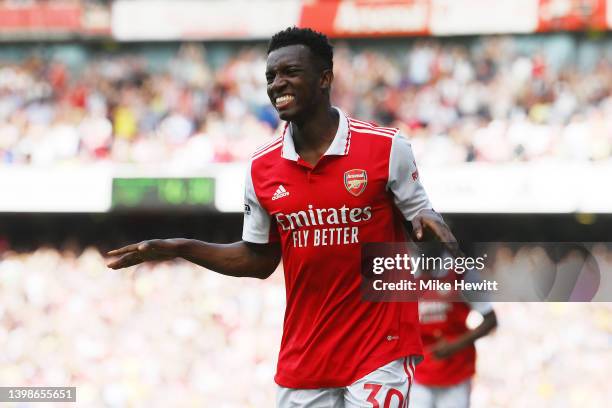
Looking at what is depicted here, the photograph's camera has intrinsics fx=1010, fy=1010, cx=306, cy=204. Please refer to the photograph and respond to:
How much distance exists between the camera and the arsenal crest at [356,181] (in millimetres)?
3852

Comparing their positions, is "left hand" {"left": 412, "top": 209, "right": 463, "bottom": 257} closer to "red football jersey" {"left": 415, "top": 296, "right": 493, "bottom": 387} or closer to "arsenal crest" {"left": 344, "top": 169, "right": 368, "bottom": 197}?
"arsenal crest" {"left": 344, "top": 169, "right": 368, "bottom": 197}

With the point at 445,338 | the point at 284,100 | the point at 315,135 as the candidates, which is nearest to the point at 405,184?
the point at 315,135

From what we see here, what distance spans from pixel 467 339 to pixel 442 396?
Result: 0.60m

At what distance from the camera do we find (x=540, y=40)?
15875mm

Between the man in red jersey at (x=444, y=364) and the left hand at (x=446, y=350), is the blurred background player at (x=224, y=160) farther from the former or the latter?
the left hand at (x=446, y=350)

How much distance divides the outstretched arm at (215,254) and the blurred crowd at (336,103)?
9.75 metres

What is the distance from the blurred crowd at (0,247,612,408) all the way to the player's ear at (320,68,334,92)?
7.70 m

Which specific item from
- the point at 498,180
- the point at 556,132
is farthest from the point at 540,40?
the point at 498,180

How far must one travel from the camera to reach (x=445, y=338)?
623 cm

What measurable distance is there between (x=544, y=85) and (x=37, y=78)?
8.16 meters

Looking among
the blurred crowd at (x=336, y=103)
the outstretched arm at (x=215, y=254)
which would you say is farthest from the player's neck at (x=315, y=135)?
the blurred crowd at (x=336, y=103)

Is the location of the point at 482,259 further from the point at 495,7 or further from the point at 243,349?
the point at 495,7

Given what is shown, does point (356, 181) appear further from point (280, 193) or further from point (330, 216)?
point (280, 193)

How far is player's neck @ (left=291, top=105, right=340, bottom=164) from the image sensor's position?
399 cm
